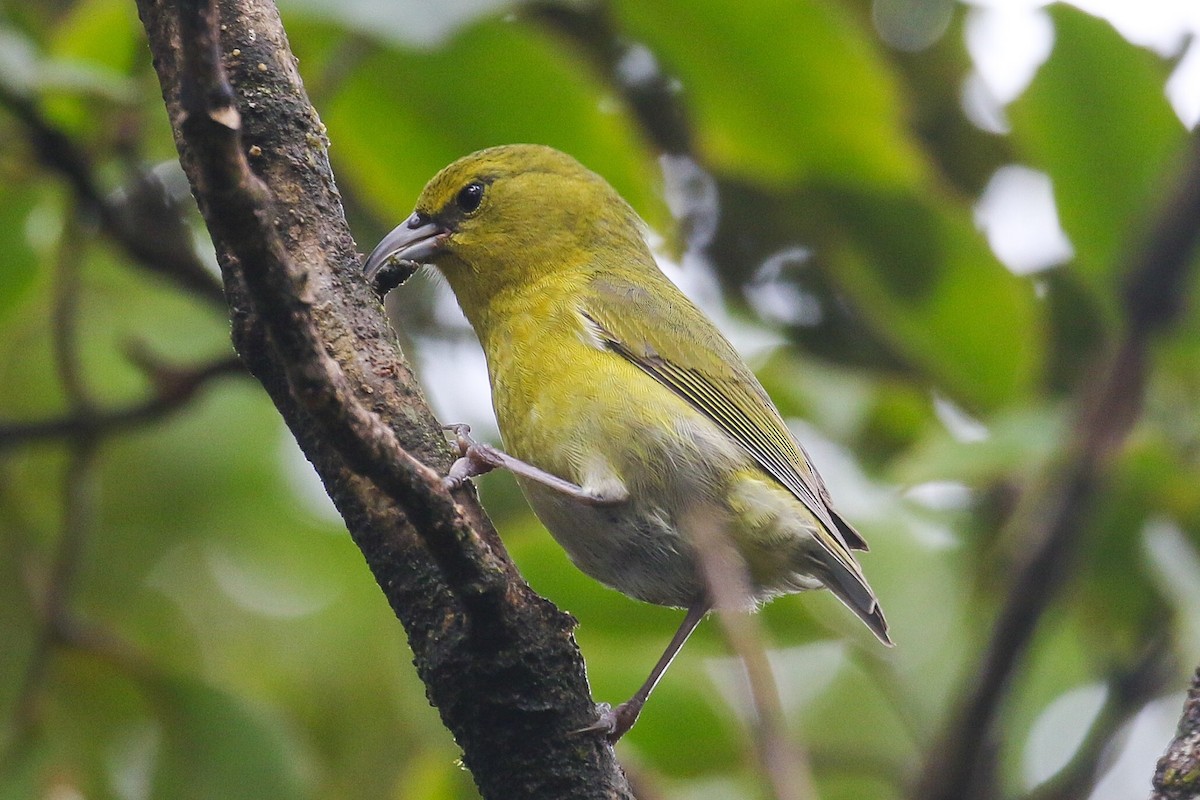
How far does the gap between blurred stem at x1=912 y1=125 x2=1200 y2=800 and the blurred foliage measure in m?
0.65

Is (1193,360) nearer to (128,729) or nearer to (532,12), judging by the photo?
(532,12)

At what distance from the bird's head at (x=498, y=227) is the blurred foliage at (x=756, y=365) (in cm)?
15

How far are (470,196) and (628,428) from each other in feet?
3.31

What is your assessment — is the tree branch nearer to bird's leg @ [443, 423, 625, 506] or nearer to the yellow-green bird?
bird's leg @ [443, 423, 625, 506]

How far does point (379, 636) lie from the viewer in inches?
209

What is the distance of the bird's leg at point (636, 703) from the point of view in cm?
230

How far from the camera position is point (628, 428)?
356cm

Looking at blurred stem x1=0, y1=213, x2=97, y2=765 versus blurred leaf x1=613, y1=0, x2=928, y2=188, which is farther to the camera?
blurred leaf x1=613, y1=0, x2=928, y2=188

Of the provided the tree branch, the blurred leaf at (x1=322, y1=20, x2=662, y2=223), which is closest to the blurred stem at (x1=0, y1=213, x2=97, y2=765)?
the blurred leaf at (x1=322, y1=20, x2=662, y2=223)

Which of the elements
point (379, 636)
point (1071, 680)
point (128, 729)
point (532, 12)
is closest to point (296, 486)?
point (379, 636)

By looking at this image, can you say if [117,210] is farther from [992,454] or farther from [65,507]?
[992,454]

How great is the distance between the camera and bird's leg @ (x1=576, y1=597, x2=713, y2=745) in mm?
2305

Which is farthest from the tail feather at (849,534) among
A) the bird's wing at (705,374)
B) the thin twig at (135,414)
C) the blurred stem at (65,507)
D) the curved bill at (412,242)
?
the blurred stem at (65,507)

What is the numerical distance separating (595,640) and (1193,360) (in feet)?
6.34
